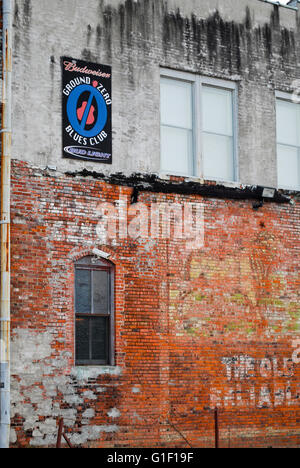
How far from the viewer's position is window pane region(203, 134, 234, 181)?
16984 mm

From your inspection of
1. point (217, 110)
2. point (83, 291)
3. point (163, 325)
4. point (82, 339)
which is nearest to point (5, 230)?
point (83, 291)

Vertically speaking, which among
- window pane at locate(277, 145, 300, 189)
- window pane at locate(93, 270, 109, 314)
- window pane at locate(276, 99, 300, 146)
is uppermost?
window pane at locate(276, 99, 300, 146)

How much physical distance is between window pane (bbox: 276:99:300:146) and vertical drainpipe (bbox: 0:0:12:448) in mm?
6418

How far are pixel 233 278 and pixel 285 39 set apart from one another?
5716mm

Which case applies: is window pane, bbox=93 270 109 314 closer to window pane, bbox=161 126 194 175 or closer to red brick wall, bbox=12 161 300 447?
red brick wall, bbox=12 161 300 447

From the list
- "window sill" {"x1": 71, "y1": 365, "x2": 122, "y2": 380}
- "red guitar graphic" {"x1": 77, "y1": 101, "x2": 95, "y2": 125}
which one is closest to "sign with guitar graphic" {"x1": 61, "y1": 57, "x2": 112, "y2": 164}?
"red guitar graphic" {"x1": 77, "y1": 101, "x2": 95, "y2": 125}

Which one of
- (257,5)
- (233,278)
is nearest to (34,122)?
(233,278)

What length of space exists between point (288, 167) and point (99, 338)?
6039 mm

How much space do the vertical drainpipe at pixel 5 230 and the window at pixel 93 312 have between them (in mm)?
1544

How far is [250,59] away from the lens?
698 inches

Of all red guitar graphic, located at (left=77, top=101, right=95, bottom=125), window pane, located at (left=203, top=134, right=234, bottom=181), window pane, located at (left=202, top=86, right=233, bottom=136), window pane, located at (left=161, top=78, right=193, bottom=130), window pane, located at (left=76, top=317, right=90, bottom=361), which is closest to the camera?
window pane, located at (left=76, top=317, right=90, bottom=361)

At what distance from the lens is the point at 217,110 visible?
17234 millimetres

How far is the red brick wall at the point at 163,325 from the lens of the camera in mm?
14367
